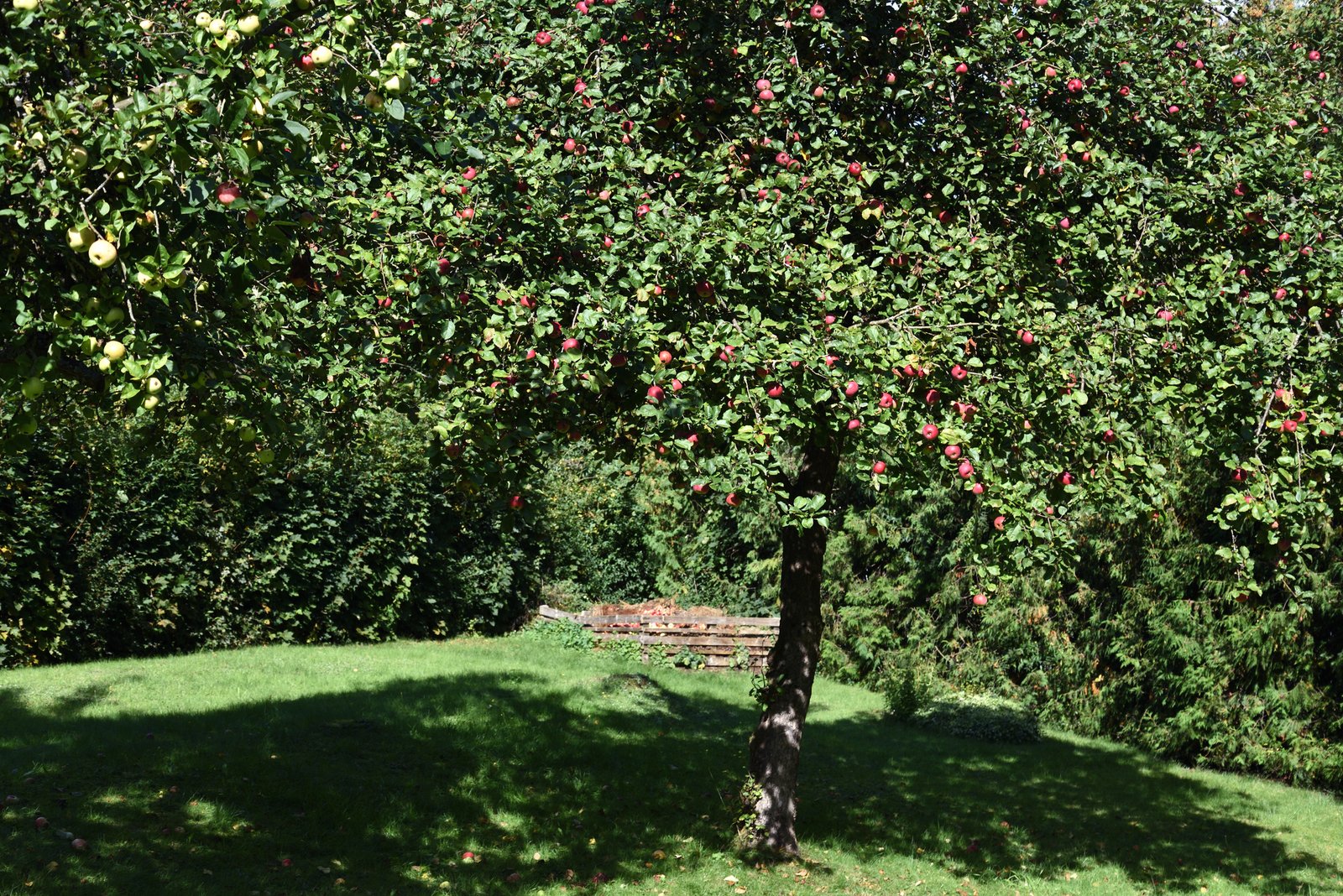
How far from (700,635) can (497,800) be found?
853cm

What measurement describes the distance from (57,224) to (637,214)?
3.04 metres

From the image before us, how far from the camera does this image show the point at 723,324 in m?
5.82

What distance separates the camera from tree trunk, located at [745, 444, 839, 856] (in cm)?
824

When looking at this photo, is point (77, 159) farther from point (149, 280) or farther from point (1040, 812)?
point (1040, 812)

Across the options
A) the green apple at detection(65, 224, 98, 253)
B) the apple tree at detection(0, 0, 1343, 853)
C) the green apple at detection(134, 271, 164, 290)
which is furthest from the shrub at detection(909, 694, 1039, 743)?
the green apple at detection(65, 224, 98, 253)

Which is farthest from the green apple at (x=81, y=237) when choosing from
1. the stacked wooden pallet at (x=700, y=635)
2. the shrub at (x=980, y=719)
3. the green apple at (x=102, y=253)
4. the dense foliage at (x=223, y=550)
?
the stacked wooden pallet at (x=700, y=635)

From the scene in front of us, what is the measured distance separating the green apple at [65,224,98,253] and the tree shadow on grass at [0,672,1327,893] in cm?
407

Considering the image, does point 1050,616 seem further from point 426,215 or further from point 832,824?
point 426,215

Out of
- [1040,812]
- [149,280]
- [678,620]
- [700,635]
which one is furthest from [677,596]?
[149,280]

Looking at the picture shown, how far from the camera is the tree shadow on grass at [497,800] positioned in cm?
686

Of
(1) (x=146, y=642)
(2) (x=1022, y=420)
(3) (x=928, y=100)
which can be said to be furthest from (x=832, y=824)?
(1) (x=146, y=642)

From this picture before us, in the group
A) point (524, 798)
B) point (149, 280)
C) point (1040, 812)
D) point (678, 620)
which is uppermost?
point (149, 280)

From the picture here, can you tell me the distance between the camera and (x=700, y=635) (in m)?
16.8

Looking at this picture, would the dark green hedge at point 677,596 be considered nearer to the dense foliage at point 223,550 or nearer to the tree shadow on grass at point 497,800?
the dense foliage at point 223,550
